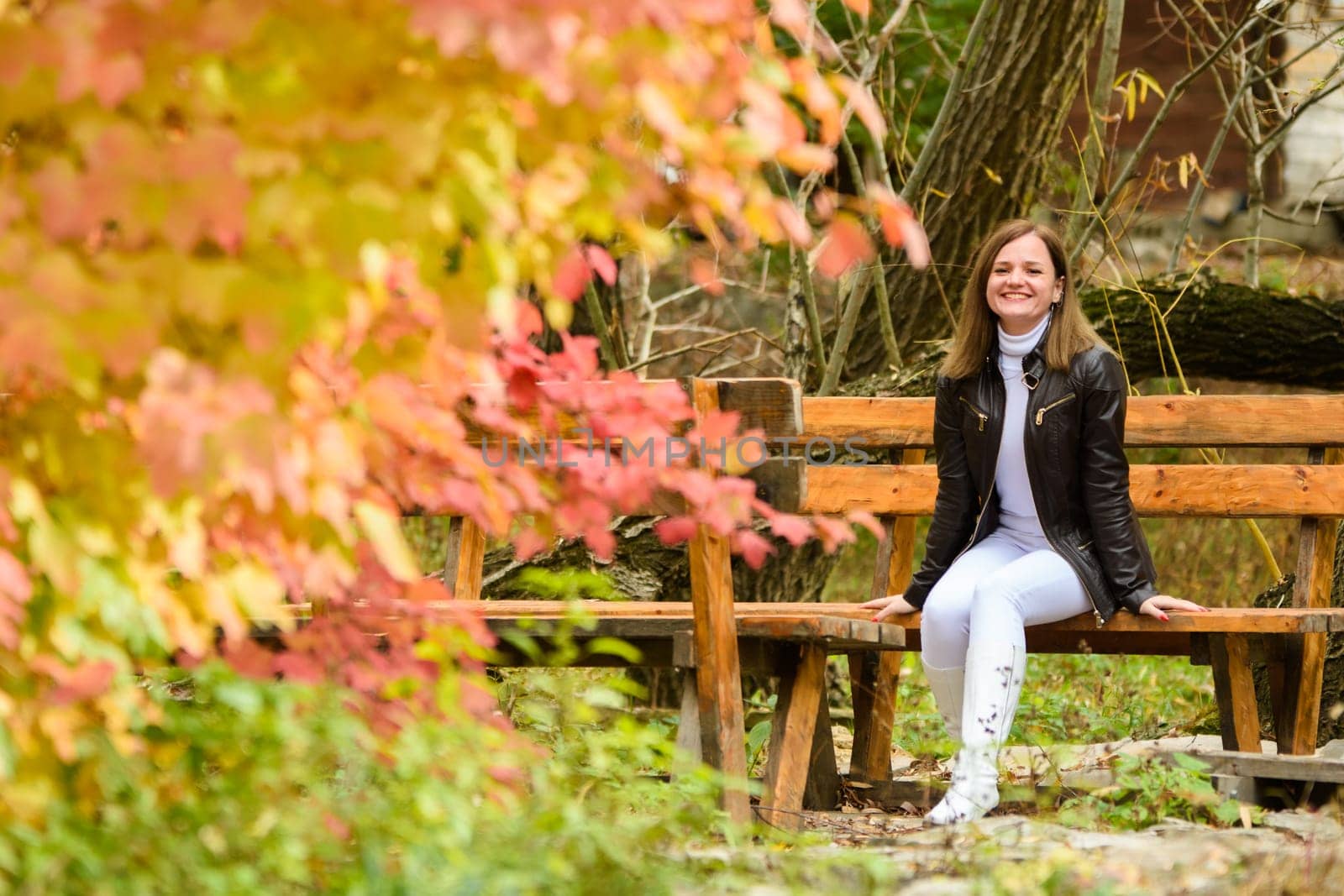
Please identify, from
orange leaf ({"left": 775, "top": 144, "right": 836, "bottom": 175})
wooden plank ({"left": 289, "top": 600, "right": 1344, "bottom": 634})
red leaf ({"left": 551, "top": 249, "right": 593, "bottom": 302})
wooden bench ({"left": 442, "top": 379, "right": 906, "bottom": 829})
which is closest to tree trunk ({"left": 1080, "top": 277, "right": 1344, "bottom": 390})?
wooden plank ({"left": 289, "top": 600, "right": 1344, "bottom": 634})

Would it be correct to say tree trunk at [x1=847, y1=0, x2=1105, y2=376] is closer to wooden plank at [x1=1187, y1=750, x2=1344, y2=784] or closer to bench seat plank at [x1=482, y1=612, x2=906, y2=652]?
wooden plank at [x1=1187, y1=750, x2=1344, y2=784]

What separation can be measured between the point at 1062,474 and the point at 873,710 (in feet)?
2.82

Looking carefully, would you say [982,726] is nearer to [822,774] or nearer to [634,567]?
[822,774]

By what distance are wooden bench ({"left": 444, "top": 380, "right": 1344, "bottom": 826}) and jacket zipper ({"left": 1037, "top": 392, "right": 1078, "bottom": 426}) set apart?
491mm

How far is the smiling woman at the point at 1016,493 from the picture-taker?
3.54m

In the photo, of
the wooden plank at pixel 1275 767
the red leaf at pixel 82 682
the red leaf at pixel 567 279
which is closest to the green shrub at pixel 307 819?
the red leaf at pixel 82 682

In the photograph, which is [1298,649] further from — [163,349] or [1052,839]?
[163,349]

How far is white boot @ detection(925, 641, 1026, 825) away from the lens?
3.26m

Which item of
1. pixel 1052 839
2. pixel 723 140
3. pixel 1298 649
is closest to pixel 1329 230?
pixel 1298 649

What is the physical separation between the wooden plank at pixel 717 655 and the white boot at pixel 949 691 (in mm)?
809

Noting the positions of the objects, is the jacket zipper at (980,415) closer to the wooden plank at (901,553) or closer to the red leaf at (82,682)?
the wooden plank at (901,553)

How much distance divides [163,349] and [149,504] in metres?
0.30

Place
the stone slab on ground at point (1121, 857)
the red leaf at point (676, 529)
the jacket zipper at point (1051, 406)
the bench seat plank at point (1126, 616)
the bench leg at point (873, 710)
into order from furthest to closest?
the bench leg at point (873, 710), the jacket zipper at point (1051, 406), the bench seat plank at point (1126, 616), the red leaf at point (676, 529), the stone slab on ground at point (1121, 857)

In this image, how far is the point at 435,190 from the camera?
1.89m
